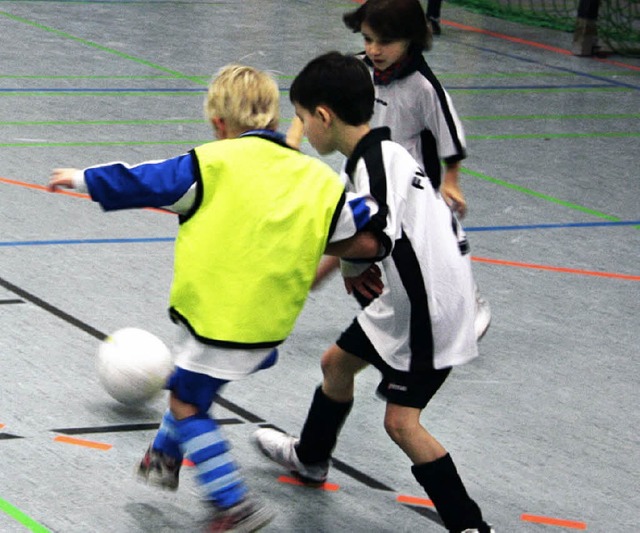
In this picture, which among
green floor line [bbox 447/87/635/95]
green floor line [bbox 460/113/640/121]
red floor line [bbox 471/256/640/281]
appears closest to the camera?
red floor line [bbox 471/256/640/281]

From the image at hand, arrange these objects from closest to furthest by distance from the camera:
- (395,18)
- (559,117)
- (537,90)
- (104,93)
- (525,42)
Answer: (395,18) < (104,93) < (559,117) < (537,90) < (525,42)

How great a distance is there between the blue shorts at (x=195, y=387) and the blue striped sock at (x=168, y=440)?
0.12m

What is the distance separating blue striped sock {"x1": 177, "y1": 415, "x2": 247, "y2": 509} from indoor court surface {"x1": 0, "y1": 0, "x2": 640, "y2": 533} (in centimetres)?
35

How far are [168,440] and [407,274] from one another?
790 mm

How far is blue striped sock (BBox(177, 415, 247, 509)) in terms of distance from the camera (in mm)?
3367

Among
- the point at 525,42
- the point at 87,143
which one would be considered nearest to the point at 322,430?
the point at 87,143

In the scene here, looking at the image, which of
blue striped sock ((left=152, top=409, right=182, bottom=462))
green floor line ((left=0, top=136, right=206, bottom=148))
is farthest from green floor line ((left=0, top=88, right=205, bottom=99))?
blue striped sock ((left=152, top=409, right=182, bottom=462))

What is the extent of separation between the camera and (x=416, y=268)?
3.60 metres

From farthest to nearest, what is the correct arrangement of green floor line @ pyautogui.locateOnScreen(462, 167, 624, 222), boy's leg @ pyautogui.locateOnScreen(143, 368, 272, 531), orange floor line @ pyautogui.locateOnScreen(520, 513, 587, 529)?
1. green floor line @ pyautogui.locateOnScreen(462, 167, 624, 222)
2. orange floor line @ pyautogui.locateOnScreen(520, 513, 587, 529)
3. boy's leg @ pyautogui.locateOnScreen(143, 368, 272, 531)

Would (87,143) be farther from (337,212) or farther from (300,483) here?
(337,212)

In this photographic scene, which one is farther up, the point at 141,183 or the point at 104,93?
the point at 141,183

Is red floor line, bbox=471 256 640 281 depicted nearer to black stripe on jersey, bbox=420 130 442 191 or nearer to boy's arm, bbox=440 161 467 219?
black stripe on jersey, bbox=420 130 442 191

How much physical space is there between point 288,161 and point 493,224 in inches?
157

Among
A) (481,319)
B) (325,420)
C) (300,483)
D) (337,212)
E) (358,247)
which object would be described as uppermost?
(337,212)
